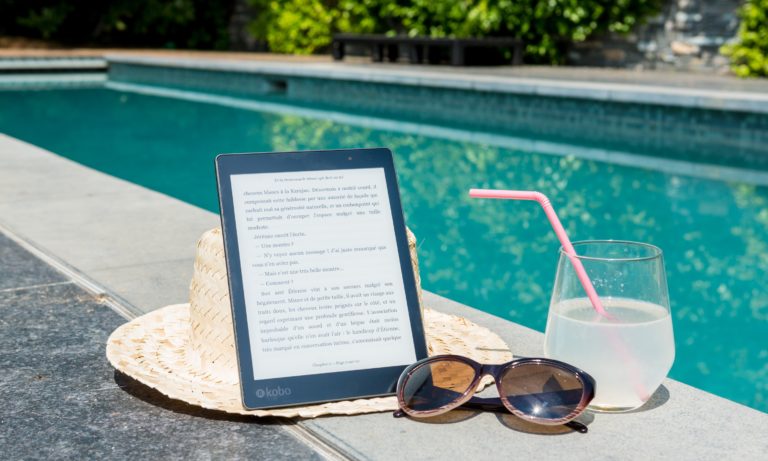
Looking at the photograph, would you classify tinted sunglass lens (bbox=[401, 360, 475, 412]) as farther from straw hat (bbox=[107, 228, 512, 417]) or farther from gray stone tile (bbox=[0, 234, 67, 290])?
gray stone tile (bbox=[0, 234, 67, 290])

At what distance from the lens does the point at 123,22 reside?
15961 millimetres

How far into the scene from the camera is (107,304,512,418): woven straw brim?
1.63 m

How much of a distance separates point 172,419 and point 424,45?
9.56 m

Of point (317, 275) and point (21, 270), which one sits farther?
point (21, 270)

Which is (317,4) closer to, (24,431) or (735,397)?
(735,397)

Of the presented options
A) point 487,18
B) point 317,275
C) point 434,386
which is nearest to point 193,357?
point 317,275

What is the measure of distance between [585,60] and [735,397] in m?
8.58

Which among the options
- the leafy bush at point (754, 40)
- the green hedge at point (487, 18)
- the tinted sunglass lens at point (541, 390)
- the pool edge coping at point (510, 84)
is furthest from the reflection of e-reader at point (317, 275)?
the green hedge at point (487, 18)

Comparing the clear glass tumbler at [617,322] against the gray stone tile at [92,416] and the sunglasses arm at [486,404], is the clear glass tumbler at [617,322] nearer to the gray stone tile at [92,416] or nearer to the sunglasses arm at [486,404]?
the sunglasses arm at [486,404]

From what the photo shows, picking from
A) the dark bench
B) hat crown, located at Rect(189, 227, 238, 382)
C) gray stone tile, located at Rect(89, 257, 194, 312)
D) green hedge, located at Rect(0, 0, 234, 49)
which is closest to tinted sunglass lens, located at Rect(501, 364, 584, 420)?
hat crown, located at Rect(189, 227, 238, 382)

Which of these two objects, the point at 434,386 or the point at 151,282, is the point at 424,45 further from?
the point at 434,386

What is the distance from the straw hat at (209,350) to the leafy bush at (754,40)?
7543 millimetres

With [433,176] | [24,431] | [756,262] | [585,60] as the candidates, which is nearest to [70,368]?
[24,431]

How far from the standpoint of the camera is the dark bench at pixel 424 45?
1039 cm
